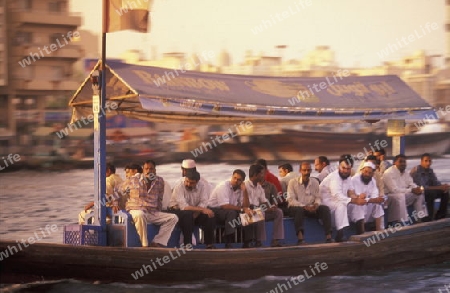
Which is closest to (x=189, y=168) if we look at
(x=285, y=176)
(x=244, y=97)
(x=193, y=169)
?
(x=193, y=169)

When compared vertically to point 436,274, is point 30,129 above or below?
above

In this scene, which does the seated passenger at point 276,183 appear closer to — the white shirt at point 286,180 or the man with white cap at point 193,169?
the white shirt at point 286,180

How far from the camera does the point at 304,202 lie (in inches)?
413

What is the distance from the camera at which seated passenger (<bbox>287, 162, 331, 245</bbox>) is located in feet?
34.2

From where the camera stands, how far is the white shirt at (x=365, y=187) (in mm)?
10797

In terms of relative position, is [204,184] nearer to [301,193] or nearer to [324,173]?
[301,193]

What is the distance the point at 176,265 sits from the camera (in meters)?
9.51

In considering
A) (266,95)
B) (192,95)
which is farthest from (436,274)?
(192,95)

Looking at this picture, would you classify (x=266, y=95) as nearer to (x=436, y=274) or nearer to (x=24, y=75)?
(x=436, y=274)

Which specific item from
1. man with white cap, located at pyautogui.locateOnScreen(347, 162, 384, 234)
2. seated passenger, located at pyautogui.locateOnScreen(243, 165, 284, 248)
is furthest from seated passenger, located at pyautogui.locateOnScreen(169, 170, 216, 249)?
man with white cap, located at pyautogui.locateOnScreen(347, 162, 384, 234)

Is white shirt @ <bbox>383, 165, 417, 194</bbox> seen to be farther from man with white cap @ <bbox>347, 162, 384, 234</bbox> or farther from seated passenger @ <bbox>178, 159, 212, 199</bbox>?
seated passenger @ <bbox>178, 159, 212, 199</bbox>

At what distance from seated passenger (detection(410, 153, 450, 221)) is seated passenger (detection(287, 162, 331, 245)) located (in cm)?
225

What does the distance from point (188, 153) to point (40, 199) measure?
20.3 meters

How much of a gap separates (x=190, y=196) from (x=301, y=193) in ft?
5.03
